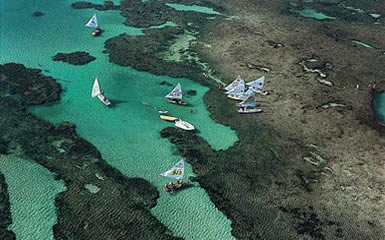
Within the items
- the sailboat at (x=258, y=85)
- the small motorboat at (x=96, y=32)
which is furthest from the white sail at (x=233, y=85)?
the small motorboat at (x=96, y=32)

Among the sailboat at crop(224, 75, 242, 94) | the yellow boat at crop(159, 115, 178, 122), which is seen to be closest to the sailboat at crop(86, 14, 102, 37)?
the sailboat at crop(224, 75, 242, 94)

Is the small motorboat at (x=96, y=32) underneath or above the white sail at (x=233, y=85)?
underneath

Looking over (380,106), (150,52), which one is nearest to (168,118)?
(150,52)

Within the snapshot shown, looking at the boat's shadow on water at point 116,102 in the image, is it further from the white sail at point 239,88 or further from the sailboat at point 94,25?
the sailboat at point 94,25

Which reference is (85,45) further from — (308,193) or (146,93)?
(308,193)

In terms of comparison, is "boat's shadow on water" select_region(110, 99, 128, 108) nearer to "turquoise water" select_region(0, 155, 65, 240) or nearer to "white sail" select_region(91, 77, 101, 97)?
"white sail" select_region(91, 77, 101, 97)
